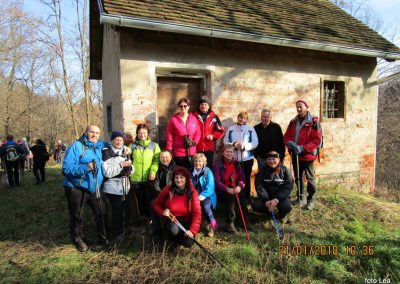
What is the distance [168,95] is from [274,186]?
2.72 metres

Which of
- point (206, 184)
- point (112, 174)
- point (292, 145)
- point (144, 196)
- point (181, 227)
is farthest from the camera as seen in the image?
point (292, 145)

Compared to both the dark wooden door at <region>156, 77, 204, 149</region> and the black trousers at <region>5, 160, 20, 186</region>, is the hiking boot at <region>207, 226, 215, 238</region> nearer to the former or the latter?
the dark wooden door at <region>156, 77, 204, 149</region>

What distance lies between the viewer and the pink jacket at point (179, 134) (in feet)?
15.7

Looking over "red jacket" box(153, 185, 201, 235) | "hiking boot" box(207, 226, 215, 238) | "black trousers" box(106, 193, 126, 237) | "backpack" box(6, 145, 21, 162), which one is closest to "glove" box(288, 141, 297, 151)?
"hiking boot" box(207, 226, 215, 238)

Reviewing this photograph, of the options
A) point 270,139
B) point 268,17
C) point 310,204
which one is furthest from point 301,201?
point 268,17

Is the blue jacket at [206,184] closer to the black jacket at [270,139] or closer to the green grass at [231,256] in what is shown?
the green grass at [231,256]

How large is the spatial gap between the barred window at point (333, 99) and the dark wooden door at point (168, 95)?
3714 millimetres

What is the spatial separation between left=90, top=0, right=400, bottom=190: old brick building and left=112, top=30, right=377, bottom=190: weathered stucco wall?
2cm

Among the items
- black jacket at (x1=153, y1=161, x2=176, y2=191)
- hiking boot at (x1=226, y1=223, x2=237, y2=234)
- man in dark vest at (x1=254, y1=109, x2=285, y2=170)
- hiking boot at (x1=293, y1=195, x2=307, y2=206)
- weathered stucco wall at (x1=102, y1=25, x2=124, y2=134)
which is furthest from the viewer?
hiking boot at (x1=293, y1=195, x2=307, y2=206)

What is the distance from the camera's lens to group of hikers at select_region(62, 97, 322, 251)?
4.09 meters

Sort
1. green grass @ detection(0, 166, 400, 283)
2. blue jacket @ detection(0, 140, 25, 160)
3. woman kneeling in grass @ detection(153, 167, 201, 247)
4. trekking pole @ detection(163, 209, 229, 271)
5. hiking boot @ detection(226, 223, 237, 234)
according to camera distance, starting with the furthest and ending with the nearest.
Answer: blue jacket @ detection(0, 140, 25, 160) → hiking boot @ detection(226, 223, 237, 234) → woman kneeling in grass @ detection(153, 167, 201, 247) → trekking pole @ detection(163, 209, 229, 271) → green grass @ detection(0, 166, 400, 283)

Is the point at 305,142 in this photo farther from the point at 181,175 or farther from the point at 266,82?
the point at 181,175

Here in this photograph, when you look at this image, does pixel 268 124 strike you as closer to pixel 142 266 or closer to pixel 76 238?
pixel 142 266

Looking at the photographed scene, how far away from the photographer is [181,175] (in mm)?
4012
